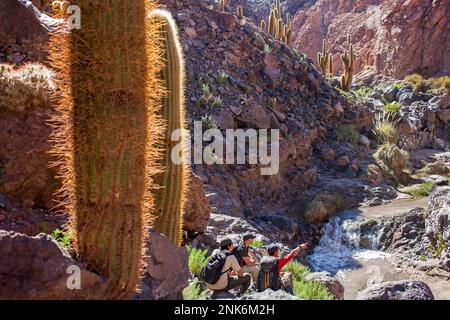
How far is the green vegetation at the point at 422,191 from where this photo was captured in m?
13.2

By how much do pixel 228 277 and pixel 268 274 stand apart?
454 mm

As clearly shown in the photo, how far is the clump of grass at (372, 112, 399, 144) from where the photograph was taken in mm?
17250

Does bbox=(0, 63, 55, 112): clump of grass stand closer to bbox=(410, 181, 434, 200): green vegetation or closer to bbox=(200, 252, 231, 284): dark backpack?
bbox=(200, 252, 231, 284): dark backpack

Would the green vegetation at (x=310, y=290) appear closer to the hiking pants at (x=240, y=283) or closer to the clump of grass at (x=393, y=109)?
the hiking pants at (x=240, y=283)

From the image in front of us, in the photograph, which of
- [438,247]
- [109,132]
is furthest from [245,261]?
[438,247]

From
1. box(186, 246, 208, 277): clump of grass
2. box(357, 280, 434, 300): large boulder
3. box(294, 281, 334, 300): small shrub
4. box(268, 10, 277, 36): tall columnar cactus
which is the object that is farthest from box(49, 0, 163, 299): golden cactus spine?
box(268, 10, 277, 36): tall columnar cactus

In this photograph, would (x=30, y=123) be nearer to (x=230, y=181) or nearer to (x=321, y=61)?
(x=230, y=181)

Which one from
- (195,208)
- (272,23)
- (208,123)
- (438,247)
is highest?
(272,23)

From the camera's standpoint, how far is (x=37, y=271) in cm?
234

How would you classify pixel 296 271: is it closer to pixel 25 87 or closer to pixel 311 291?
pixel 311 291

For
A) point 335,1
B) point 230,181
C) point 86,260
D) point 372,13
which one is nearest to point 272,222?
point 230,181

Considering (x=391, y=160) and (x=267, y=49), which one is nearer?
(x=391, y=160)

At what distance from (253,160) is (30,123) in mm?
8194

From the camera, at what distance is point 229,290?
181 inches
